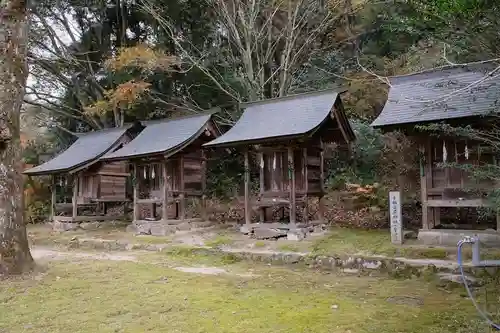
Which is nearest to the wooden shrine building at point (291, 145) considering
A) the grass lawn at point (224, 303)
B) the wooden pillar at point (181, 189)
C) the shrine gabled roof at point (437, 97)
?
the shrine gabled roof at point (437, 97)

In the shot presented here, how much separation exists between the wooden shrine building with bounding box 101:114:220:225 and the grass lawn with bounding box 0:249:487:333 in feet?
19.3

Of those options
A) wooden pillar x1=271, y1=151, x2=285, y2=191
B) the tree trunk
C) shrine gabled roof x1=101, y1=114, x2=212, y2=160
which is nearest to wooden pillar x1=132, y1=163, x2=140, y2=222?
shrine gabled roof x1=101, y1=114, x2=212, y2=160

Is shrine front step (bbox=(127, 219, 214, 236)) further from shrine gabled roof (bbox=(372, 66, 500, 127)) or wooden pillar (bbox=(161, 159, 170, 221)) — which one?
shrine gabled roof (bbox=(372, 66, 500, 127))

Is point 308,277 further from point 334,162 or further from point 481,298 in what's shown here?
point 334,162

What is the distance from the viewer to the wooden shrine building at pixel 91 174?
16609mm

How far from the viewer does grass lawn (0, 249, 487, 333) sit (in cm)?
477

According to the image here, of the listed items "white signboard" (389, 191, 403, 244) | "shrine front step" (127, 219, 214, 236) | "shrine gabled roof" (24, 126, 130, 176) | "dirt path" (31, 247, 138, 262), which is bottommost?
"dirt path" (31, 247, 138, 262)

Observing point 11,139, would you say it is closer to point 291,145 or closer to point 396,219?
point 291,145

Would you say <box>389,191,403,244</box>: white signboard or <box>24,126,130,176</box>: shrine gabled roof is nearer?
<box>389,191,403,244</box>: white signboard

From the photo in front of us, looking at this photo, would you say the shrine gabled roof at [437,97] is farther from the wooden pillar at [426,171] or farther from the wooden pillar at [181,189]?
the wooden pillar at [181,189]

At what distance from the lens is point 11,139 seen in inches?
305

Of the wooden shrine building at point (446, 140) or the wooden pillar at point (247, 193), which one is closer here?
the wooden shrine building at point (446, 140)

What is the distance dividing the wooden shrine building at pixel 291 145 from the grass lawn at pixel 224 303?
3800 mm

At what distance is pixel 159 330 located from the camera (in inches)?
182
